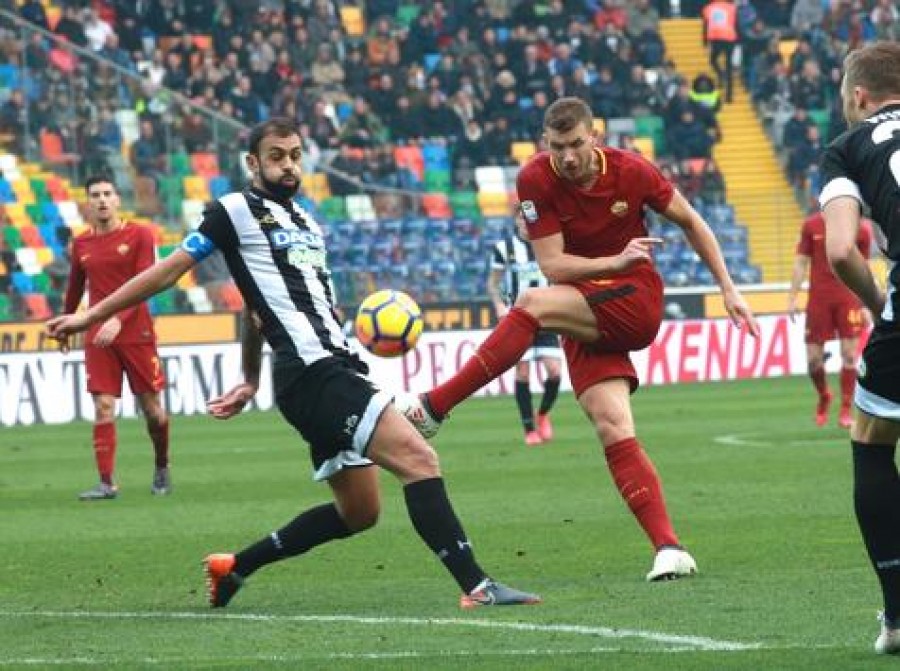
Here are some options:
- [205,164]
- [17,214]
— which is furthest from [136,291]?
[205,164]

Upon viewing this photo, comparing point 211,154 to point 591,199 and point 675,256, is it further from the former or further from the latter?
point 591,199

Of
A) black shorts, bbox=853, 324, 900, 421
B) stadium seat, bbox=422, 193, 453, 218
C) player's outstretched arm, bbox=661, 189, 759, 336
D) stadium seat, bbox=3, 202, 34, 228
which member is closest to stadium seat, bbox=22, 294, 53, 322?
stadium seat, bbox=3, 202, 34, 228

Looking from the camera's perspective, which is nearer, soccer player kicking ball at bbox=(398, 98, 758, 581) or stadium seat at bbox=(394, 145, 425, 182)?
soccer player kicking ball at bbox=(398, 98, 758, 581)

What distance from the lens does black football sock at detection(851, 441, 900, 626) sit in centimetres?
716

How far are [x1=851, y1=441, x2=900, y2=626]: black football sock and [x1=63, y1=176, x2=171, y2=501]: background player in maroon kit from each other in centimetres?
904

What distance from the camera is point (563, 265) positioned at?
9664mm

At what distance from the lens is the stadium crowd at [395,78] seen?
31453 millimetres

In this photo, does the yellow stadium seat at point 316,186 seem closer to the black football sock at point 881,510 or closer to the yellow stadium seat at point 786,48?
the yellow stadium seat at point 786,48

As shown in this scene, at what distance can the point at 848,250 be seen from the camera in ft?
22.4

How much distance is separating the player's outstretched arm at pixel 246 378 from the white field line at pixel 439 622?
2.80 feet

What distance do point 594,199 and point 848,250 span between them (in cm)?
303

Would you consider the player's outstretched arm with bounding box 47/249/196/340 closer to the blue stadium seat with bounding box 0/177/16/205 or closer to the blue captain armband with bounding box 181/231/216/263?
the blue captain armband with bounding box 181/231/216/263

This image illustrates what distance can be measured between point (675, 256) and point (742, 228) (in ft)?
5.71

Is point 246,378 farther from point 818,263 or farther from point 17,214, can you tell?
point 17,214
